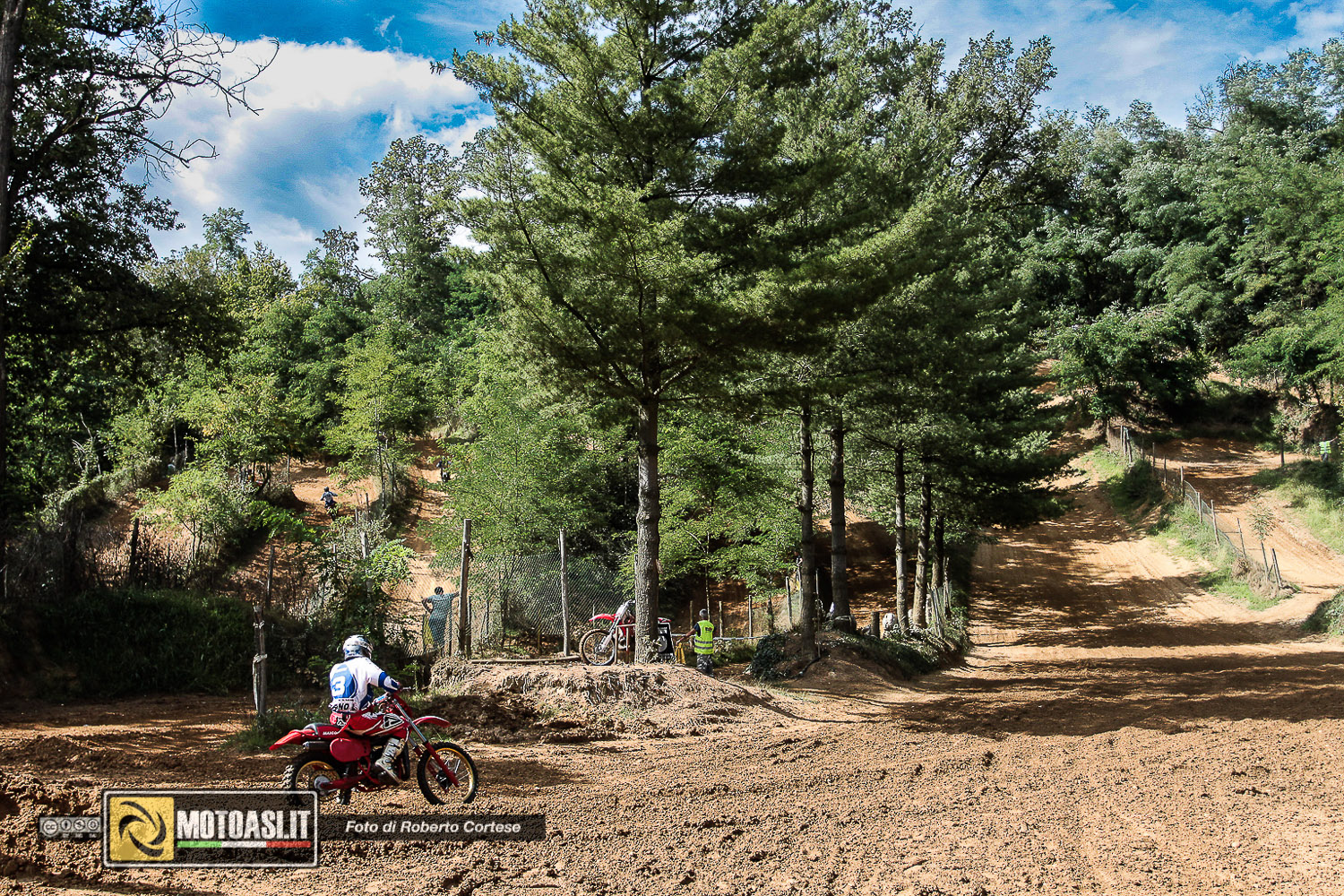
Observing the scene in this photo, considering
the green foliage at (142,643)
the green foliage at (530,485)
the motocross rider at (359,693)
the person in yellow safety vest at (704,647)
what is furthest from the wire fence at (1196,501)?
the green foliage at (142,643)

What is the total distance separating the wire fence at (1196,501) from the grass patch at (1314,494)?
91.6 inches

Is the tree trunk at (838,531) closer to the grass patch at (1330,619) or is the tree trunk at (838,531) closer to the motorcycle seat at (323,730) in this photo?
the grass patch at (1330,619)

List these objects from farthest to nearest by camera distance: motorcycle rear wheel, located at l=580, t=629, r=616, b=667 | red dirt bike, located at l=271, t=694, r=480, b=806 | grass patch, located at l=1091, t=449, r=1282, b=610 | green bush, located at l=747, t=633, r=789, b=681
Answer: grass patch, located at l=1091, t=449, r=1282, b=610, green bush, located at l=747, t=633, r=789, b=681, motorcycle rear wheel, located at l=580, t=629, r=616, b=667, red dirt bike, located at l=271, t=694, r=480, b=806

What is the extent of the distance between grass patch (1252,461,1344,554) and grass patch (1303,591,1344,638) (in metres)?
10.4

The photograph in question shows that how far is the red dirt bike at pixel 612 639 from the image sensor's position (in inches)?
Result: 506

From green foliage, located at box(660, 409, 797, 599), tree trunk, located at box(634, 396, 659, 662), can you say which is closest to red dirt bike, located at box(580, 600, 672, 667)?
tree trunk, located at box(634, 396, 659, 662)

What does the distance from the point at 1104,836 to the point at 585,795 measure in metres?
4.12

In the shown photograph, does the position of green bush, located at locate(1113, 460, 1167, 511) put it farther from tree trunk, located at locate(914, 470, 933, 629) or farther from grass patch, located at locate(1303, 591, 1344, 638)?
tree trunk, located at locate(914, 470, 933, 629)

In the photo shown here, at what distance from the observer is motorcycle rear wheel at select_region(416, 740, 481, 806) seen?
635cm

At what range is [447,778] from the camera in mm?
6496

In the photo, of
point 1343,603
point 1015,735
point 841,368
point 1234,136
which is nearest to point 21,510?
point 841,368

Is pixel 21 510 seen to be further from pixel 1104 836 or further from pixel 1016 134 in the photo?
pixel 1016 134

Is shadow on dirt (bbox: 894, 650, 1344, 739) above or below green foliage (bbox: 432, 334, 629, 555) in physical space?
below

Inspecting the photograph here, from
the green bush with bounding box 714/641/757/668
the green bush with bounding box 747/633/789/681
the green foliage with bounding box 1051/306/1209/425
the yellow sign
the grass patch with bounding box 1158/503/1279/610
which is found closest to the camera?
the yellow sign
